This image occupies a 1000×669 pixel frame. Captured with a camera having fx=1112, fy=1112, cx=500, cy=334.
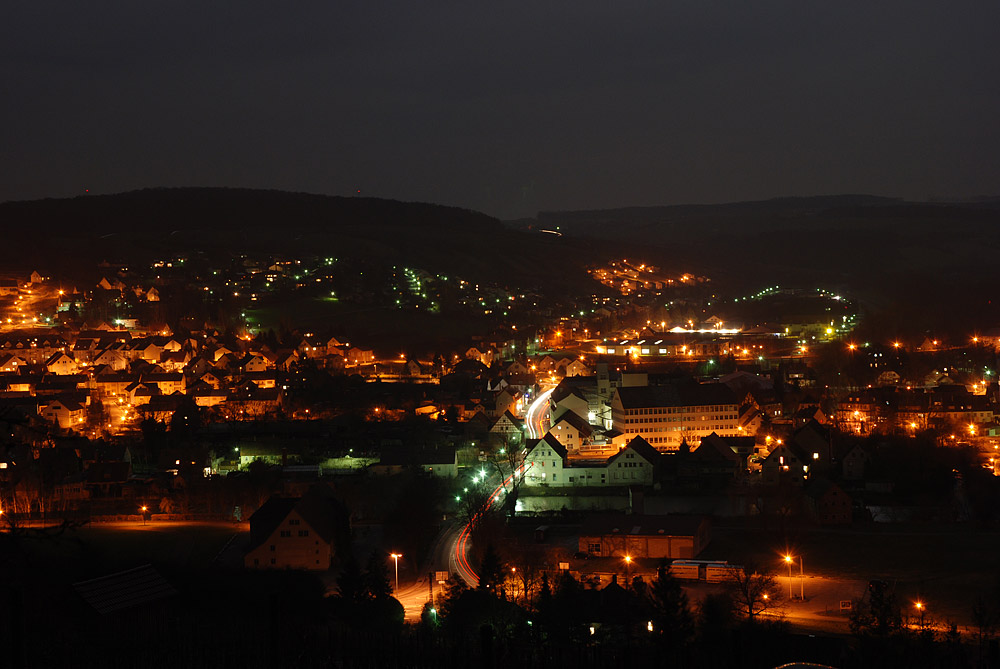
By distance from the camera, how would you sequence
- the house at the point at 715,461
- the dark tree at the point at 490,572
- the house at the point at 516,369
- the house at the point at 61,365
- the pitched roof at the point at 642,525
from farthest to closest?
the house at the point at 516,369
the house at the point at 61,365
the house at the point at 715,461
the pitched roof at the point at 642,525
the dark tree at the point at 490,572

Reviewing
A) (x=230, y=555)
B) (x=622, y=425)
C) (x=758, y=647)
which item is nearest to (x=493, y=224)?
(x=622, y=425)

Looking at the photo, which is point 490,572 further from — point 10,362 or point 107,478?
point 10,362

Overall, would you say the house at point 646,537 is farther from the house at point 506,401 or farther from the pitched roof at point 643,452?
the house at point 506,401

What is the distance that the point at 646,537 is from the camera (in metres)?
12.2

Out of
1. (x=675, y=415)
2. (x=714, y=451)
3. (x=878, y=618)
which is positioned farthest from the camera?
(x=675, y=415)

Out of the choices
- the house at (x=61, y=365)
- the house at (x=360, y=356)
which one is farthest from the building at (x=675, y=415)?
the house at (x=61, y=365)

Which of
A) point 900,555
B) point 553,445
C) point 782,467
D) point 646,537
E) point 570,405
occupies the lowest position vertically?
point 900,555

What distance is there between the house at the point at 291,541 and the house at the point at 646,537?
288cm

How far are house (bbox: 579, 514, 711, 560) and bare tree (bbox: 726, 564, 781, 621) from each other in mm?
1077

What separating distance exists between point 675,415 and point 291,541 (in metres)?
9.16

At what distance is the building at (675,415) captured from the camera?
63.9ft

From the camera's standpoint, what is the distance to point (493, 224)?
71625 millimetres

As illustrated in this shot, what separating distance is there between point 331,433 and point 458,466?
10.1ft

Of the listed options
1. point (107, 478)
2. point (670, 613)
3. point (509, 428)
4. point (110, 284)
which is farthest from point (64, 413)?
point (110, 284)
